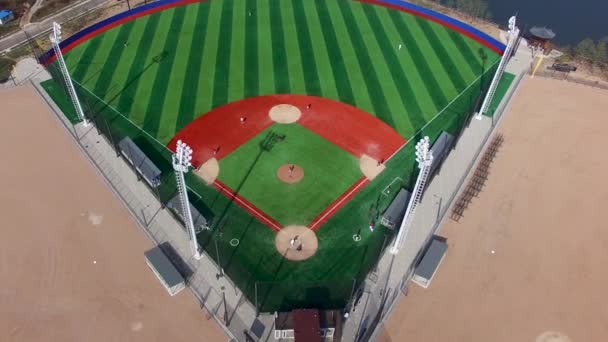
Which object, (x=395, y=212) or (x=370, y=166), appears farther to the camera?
(x=370, y=166)

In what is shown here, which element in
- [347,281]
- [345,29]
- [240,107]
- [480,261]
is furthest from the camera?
[345,29]

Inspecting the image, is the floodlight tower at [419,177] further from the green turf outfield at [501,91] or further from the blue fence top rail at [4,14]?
the blue fence top rail at [4,14]

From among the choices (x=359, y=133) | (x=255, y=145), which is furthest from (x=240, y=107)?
(x=359, y=133)

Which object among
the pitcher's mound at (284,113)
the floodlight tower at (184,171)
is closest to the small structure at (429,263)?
the floodlight tower at (184,171)

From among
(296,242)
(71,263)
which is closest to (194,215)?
(296,242)

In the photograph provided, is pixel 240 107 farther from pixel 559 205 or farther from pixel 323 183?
pixel 559 205

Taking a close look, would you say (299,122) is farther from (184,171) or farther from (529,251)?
(529,251)
